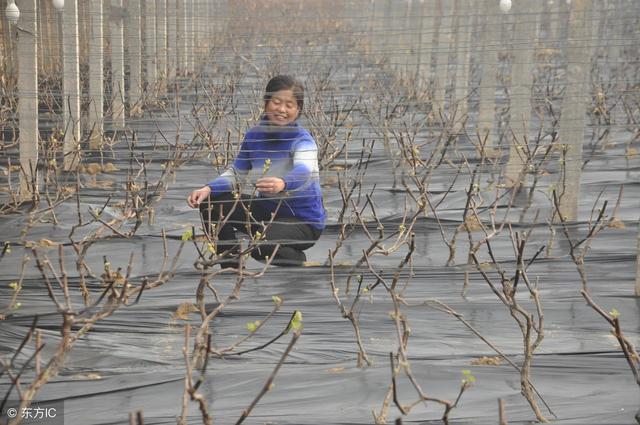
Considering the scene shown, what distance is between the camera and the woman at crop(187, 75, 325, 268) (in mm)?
4258

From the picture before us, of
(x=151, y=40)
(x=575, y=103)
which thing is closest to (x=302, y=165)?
(x=575, y=103)

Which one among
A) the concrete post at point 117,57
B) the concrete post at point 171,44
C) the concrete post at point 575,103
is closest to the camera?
the concrete post at point 575,103

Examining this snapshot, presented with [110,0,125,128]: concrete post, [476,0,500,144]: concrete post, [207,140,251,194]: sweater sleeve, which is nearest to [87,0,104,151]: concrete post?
[110,0,125,128]: concrete post

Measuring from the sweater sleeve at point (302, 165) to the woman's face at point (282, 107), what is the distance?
0.37 ft

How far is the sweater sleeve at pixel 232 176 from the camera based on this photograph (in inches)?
172

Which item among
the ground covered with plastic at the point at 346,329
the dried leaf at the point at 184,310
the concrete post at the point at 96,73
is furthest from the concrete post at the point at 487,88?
the dried leaf at the point at 184,310

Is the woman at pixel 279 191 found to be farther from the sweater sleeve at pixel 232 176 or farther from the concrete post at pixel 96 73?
the concrete post at pixel 96 73

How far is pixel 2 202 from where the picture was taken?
19.0 ft

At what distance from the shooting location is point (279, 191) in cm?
414

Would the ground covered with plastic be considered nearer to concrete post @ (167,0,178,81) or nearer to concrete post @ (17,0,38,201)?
concrete post @ (17,0,38,201)

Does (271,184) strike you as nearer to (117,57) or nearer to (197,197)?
(197,197)

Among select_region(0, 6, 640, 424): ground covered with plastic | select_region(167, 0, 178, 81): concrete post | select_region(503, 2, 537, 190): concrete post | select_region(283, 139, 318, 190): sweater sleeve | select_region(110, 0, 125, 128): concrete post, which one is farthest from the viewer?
select_region(167, 0, 178, 81): concrete post

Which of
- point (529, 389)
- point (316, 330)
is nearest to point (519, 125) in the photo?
point (316, 330)

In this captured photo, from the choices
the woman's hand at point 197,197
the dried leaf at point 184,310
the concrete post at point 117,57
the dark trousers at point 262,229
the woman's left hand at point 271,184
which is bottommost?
the dried leaf at point 184,310
